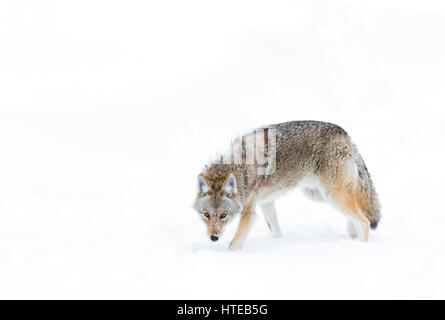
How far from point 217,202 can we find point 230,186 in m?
0.28

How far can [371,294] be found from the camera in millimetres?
4602

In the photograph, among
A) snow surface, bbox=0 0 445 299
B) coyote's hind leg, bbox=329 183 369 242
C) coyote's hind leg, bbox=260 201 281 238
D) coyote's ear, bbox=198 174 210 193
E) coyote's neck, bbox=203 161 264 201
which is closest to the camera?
snow surface, bbox=0 0 445 299

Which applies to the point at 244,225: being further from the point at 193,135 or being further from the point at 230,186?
the point at 193,135

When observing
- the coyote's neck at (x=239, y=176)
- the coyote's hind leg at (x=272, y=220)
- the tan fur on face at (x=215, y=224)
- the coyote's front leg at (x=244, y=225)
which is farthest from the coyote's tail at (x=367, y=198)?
the tan fur on face at (x=215, y=224)

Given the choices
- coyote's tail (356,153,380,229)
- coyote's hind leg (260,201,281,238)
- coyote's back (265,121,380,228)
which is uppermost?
coyote's back (265,121,380,228)

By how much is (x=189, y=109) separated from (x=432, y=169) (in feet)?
22.6

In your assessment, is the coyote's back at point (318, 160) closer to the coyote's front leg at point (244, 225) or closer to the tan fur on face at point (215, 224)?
the coyote's front leg at point (244, 225)

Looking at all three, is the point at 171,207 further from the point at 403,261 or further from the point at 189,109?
the point at 189,109

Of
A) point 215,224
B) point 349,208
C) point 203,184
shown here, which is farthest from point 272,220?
point 203,184

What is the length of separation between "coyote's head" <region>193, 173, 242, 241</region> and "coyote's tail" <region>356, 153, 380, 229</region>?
6.38 ft

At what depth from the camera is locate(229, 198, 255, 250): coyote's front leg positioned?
Answer: 653cm

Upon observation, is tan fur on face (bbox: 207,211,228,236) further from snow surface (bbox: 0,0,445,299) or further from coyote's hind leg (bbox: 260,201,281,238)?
coyote's hind leg (bbox: 260,201,281,238)

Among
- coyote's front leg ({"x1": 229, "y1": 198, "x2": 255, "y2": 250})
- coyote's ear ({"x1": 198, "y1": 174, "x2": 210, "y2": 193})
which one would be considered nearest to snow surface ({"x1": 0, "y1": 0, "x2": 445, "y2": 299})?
coyote's front leg ({"x1": 229, "y1": 198, "x2": 255, "y2": 250})

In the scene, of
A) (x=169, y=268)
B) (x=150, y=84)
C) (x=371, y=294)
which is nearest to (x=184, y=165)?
(x=150, y=84)
